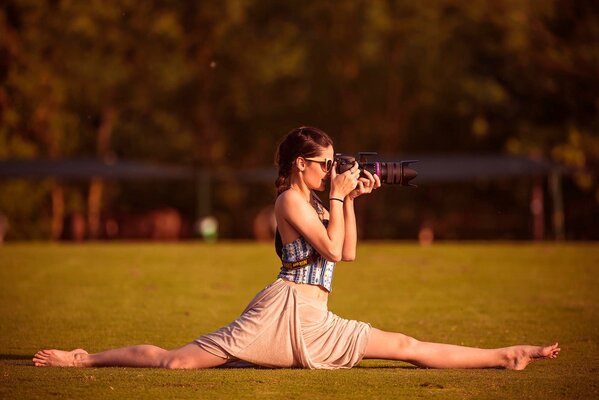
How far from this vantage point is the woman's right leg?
7992mm

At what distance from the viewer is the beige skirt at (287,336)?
25.8 feet

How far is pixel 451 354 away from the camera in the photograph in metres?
8.20

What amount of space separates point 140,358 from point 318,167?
6.03ft

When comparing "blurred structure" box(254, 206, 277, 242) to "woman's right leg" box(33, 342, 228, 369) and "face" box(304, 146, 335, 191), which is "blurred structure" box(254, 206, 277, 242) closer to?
"woman's right leg" box(33, 342, 228, 369)

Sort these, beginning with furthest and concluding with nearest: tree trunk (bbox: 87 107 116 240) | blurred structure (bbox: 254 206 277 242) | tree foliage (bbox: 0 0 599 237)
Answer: tree trunk (bbox: 87 107 116 240), tree foliage (bbox: 0 0 599 237), blurred structure (bbox: 254 206 277 242)

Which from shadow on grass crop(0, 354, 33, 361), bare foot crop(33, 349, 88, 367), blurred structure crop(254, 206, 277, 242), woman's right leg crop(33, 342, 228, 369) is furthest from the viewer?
blurred structure crop(254, 206, 277, 242)

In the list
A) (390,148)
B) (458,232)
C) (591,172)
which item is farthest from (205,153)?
(591,172)

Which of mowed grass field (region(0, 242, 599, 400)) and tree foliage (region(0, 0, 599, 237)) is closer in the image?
mowed grass field (region(0, 242, 599, 400))

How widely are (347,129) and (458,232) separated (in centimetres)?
910

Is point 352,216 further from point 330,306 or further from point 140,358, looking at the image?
point 330,306

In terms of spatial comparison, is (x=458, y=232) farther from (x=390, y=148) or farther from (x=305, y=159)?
(x=305, y=159)

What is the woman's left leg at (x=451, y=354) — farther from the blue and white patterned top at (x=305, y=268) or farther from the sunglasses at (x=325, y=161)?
the sunglasses at (x=325, y=161)

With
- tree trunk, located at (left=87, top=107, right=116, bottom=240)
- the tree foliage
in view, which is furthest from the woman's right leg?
tree trunk, located at (left=87, top=107, right=116, bottom=240)

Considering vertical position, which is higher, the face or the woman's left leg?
the face
